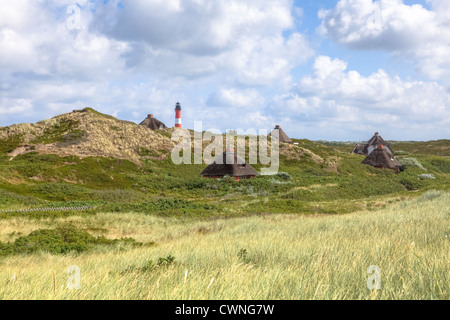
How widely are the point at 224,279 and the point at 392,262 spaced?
8.17 ft

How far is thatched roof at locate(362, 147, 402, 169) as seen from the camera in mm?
69812

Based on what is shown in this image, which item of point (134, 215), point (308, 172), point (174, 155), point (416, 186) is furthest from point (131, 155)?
point (416, 186)

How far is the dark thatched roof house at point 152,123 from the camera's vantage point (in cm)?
9769

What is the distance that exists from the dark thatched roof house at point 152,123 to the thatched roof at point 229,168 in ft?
156

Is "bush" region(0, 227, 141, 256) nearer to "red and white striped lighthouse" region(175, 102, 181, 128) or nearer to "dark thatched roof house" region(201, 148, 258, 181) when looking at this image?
"dark thatched roof house" region(201, 148, 258, 181)

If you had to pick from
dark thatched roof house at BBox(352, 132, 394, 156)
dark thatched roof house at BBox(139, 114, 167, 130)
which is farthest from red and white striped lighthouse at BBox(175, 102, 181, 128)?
dark thatched roof house at BBox(352, 132, 394, 156)

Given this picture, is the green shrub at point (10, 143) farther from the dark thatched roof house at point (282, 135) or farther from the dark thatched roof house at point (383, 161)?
the dark thatched roof house at point (383, 161)

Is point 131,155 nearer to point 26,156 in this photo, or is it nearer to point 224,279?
point 26,156

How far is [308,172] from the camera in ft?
212

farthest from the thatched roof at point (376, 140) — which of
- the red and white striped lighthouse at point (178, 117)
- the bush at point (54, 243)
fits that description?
the bush at point (54, 243)

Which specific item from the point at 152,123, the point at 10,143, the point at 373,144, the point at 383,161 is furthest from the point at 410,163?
the point at 10,143

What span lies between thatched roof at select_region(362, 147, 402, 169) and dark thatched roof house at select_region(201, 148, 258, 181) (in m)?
29.8

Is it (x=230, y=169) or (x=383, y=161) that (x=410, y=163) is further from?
(x=230, y=169)

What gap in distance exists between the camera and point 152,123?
98.4 metres
